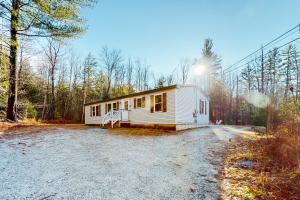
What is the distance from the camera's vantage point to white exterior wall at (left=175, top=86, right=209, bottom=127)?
14016 millimetres

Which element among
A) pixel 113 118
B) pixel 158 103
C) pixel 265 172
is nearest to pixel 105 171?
pixel 265 172

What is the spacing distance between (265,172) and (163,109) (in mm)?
9286

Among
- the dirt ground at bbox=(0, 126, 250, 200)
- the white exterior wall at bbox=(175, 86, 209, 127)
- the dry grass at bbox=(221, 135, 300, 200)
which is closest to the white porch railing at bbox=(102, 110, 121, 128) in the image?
the white exterior wall at bbox=(175, 86, 209, 127)

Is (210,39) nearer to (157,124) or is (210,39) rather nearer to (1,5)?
(157,124)

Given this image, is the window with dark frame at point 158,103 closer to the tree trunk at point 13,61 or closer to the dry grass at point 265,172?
the dry grass at point 265,172

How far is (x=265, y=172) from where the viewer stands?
537cm

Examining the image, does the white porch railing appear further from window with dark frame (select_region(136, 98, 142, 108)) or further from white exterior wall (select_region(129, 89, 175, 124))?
window with dark frame (select_region(136, 98, 142, 108))

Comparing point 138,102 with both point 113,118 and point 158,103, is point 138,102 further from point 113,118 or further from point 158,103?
point 113,118

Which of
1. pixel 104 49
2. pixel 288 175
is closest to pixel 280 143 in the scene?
pixel 288 175

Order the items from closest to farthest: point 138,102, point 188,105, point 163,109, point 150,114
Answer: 1. point 163,109
2. point 150,114
3. point 188,105
4. point 138,102

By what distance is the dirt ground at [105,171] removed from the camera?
4.10 metres

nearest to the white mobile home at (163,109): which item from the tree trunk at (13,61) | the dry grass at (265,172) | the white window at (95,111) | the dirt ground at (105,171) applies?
the white window at (95,111)

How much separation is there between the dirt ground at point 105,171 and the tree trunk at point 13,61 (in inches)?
250

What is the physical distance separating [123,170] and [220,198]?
2.53 meters
